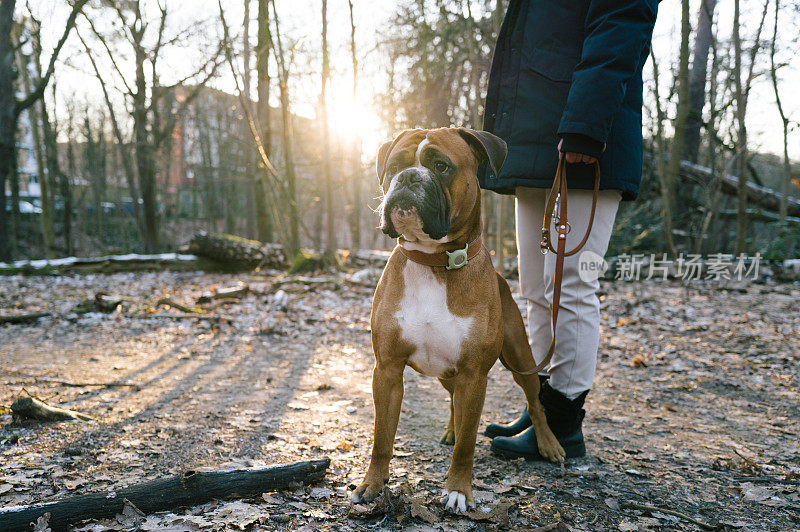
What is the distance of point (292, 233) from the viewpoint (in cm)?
1143

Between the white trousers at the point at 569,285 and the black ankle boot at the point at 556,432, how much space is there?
0.06 m

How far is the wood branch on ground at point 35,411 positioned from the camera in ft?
10.1

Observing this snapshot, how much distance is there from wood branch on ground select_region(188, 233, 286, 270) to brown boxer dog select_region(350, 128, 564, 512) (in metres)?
10.4

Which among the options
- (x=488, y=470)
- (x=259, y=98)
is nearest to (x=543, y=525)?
(x=488, y=470)

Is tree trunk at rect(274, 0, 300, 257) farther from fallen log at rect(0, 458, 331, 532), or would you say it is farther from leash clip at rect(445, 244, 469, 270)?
fallen log at rect(0, 458, 331, 532)

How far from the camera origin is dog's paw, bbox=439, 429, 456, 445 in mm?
3100

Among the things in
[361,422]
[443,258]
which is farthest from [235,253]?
[443,258]

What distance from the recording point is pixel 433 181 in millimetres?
2268

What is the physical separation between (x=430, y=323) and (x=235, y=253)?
35.4 feet

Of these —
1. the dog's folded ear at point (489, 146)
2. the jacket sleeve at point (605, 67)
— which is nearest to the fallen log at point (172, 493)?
the dog's folded ear at point (489, 146)

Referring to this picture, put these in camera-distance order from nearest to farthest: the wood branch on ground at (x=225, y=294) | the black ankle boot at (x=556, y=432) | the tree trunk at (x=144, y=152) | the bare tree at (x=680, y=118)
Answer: the black ankle boot at (x=556, y=432)
the wood branch on ground at (x=225, y=294)
the bare tree at (x=680, y=118)
the tree trunk at (x=144, y=152)

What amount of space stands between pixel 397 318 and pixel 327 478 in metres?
0.91

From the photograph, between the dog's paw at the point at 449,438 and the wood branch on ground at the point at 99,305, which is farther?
the wood branch on ground at the point at 99,305

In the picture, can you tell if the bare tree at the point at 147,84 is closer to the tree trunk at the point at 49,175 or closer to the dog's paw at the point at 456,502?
the tree trunk at the point at 49,175
